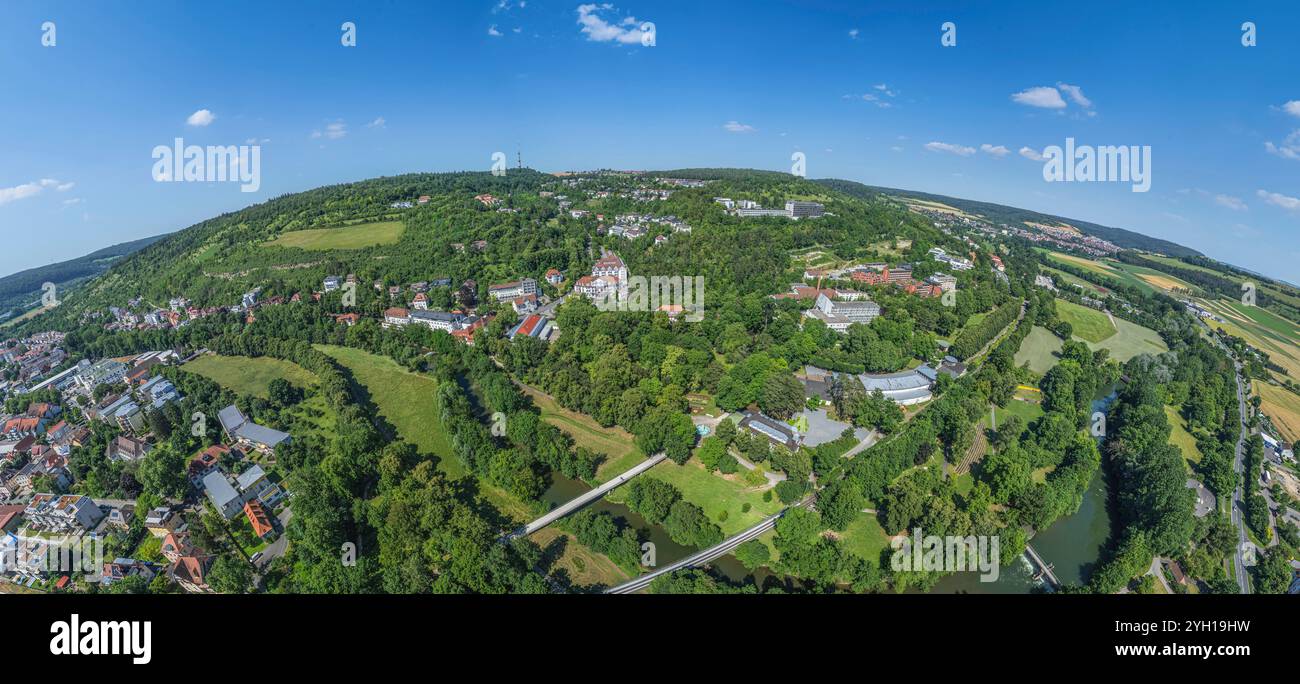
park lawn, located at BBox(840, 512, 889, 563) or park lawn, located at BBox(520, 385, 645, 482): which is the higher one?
park lawn, located at BBox(520, 385, 645, 482)

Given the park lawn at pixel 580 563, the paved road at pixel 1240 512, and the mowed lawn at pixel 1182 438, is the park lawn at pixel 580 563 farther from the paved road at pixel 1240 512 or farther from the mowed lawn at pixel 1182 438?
the mowed lawn at pixel 1182 438

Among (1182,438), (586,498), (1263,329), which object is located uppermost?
(1263,329)

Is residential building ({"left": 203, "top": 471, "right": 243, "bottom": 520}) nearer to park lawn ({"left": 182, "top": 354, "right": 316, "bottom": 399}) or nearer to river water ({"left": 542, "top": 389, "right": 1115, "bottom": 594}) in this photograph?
park lawn ({"left": 182, "top": 354, "right": 316, "bottom": 399})

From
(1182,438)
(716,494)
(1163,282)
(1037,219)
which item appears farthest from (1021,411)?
(1037,219)

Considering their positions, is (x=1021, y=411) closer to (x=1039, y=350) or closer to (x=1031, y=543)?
(x=1031, y=543)

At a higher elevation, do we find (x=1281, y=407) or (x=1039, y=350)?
(x=1039, y=350)

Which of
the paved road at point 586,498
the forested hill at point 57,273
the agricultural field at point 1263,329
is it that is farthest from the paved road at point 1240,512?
the forested hill at point 57,273

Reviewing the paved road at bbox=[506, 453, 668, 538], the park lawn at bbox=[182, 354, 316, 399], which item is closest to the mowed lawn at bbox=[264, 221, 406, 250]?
the park lawn at bbox=[182, 354, 316, 399]
